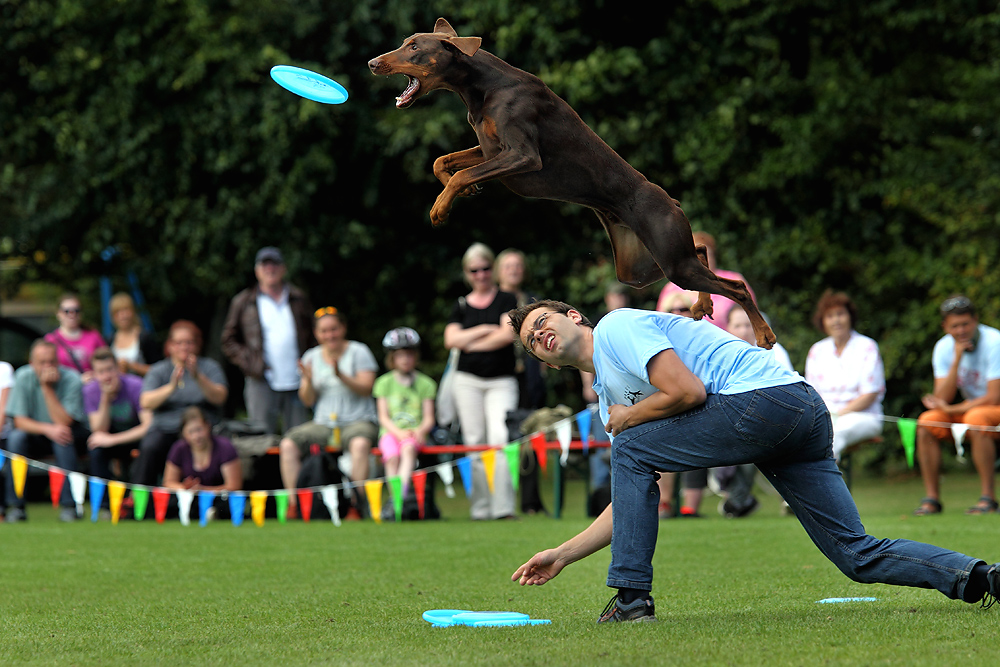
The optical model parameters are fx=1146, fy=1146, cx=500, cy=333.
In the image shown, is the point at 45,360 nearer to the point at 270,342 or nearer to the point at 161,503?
the point at 161,503

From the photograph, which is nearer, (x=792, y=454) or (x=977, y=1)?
(x=792, y=454)

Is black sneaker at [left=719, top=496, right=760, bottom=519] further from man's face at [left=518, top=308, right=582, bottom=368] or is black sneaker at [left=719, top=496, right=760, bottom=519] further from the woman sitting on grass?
man's face at [left=518, top=308, right=582, bottom=368]

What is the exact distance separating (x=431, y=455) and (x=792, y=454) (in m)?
5.41

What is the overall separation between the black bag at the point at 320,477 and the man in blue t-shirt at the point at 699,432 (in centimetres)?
511

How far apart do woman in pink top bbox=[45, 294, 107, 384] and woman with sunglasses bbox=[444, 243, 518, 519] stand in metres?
3.36

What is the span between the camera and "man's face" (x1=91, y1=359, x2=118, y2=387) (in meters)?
9.38

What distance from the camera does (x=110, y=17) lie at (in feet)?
39.9

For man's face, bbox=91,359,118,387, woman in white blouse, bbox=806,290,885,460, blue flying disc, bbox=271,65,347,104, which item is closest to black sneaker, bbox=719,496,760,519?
woman in white blouse, bbox=806,290,885,460

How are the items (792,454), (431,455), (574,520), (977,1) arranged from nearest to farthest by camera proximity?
(792,454) < (574,520) < (431,455) < (977,1)

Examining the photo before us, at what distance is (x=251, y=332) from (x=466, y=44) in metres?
6.10

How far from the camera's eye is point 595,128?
12.1 m

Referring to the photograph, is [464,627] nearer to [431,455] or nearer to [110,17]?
[431,455]

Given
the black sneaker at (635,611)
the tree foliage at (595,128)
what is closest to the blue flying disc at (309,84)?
the black sneaker at (635,611)

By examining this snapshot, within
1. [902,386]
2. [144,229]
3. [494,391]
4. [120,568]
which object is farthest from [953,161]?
[120,568]
